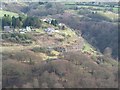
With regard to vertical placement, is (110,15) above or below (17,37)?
below

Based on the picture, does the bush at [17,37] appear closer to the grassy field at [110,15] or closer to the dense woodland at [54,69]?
the dense woodland at [54,69]

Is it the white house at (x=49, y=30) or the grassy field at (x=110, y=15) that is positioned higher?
the white house at (x=49, y=30)

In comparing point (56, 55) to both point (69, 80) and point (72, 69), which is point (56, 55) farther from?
point (69, 80)

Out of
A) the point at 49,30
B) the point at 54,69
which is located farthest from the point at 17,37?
the point at 54,69

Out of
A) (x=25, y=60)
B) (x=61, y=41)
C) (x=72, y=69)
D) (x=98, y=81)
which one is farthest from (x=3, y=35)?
(x=98, y=81)

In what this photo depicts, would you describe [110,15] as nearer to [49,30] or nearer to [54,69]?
[49,30]

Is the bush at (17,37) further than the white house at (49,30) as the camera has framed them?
No

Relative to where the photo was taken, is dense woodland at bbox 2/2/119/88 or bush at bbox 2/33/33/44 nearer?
dense woodland at bbox 2/2/119/88

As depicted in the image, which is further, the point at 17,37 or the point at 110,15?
the point at 110,15

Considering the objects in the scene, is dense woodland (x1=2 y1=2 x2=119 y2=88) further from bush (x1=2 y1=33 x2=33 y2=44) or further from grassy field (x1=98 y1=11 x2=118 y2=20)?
grassy field (x1=98 y1=11 x2=118 y2=20)

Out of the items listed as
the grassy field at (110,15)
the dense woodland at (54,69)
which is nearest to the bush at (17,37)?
the dense woodland at (54,69)

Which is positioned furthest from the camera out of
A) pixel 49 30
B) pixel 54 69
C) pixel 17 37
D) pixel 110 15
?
pixel 110 15

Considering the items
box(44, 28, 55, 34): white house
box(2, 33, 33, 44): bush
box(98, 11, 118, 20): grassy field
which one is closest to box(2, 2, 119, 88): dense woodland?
box(2, 33, 33, 44): bush
